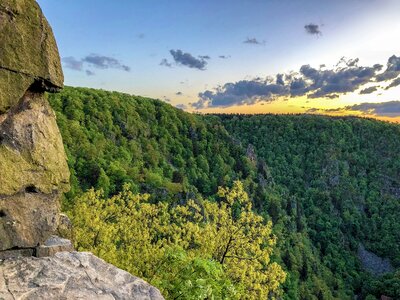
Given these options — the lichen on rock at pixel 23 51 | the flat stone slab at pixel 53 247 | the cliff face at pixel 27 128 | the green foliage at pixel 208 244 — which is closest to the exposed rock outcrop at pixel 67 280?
the flat stone slab at pixel 53 247

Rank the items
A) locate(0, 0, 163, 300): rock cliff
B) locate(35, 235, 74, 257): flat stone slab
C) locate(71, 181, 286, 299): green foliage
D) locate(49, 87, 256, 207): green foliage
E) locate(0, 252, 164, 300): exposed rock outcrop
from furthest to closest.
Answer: locate(49, 87, 256, 207): green foliage
locate(71, 181, 286, 299): green foliage
locate(35, 235, 74, 257): flat stone slab
locate(0, 0, 163, 300): rock cliff
locate(0, 252, 164, 300): exposed rock outcrop

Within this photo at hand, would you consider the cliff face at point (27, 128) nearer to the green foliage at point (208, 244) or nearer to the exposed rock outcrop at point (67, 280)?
the exposed rock outcrop at point (67, 280)

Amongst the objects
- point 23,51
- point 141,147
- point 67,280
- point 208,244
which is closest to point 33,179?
point 67,280

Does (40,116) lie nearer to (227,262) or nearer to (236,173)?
(227,262)

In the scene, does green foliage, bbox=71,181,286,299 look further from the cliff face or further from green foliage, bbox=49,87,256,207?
green foliage, bbox=49,87,256,207

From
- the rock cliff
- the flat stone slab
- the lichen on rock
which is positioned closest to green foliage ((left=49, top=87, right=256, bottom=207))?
the flat stone slab

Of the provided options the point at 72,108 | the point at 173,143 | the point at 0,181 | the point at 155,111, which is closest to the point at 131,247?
the point at 0,181

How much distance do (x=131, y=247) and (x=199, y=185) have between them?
413 feet

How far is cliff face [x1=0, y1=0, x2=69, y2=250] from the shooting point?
37.2 ft

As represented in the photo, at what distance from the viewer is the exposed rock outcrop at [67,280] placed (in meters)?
9.87

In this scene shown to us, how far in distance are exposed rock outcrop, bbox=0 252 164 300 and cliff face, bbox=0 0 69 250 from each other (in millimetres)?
940

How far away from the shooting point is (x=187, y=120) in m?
194

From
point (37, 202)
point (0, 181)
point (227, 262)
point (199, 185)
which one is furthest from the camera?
point (199, 185)

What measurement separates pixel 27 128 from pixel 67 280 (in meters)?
4.60
